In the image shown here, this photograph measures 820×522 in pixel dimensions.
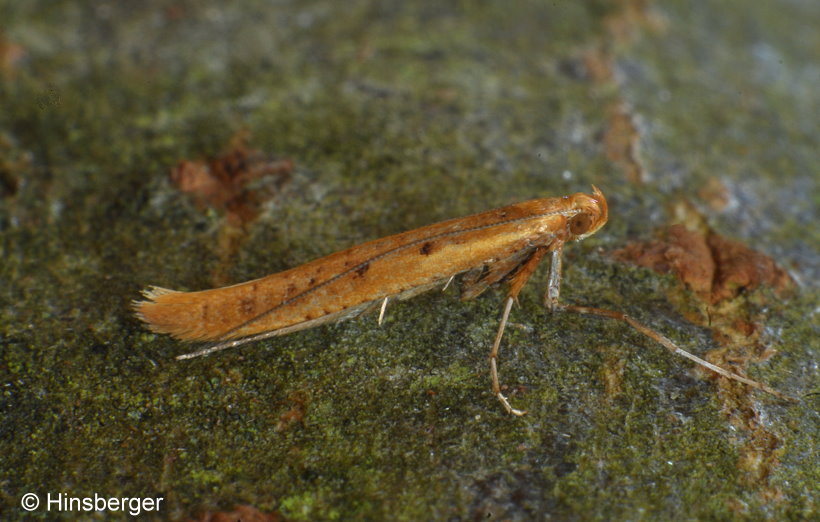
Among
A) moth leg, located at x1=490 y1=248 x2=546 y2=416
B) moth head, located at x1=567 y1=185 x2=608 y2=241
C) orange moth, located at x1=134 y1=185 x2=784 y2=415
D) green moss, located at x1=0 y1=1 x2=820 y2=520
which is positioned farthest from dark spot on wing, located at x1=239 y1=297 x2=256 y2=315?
moth head, located at x1=567 y1=185 x2=608 y2=241

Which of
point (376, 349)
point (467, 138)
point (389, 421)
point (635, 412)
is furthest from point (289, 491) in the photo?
point (467, 138)

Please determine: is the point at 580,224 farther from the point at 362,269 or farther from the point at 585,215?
the point at 362,269

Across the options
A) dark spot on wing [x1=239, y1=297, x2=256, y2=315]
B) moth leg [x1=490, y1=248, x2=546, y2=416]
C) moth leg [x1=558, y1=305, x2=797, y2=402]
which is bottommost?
moth leg [x1=558, y1=305, x2=797, y2=402]

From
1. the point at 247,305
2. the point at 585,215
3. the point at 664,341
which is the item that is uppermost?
the point at 585,215

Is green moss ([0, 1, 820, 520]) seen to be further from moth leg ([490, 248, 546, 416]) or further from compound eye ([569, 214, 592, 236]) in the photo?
compound eye ([569, 214, 592, 236])

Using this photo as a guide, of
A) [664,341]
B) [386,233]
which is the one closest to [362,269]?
[386,233]

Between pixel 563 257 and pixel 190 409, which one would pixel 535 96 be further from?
pixel 190 409
